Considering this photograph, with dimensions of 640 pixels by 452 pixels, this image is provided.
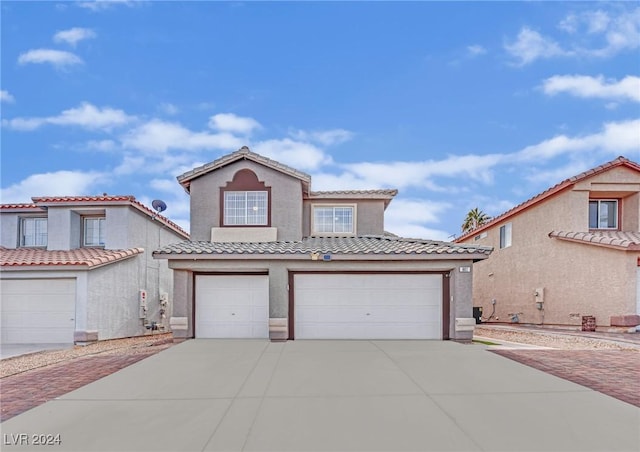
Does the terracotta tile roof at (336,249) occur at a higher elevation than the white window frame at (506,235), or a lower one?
lower

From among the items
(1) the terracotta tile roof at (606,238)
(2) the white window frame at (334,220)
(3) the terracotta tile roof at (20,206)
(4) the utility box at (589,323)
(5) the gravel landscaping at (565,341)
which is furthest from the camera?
(3) the terracotta tile roof at (20,206)

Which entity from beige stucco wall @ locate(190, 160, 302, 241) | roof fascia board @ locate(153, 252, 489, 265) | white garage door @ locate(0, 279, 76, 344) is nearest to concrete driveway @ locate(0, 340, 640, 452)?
roof fascia board @ locate(153, 252, 489, 265)

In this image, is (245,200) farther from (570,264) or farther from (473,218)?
(473,218)

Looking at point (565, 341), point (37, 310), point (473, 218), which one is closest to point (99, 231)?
point (37, 310)

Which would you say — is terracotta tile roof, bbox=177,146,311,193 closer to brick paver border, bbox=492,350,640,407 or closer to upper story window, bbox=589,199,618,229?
brick paver border, bbox=492,350,640,407

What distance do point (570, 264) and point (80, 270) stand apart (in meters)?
20.0

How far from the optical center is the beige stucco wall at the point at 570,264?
14.6 metres

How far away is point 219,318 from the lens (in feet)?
41.2

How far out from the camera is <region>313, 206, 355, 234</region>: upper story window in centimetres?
1630

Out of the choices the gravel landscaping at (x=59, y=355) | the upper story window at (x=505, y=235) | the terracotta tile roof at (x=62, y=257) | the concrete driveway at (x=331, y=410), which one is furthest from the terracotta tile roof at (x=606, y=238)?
the terracotta tile roof at (x=62, y=257)

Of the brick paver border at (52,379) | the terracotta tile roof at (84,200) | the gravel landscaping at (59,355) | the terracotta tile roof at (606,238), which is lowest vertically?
the gravel landscaping at (59,355)

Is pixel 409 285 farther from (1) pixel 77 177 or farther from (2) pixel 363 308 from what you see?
(1) pixel 77 177

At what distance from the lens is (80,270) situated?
13.4 metres

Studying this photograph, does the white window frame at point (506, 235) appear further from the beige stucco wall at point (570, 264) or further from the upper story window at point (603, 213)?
the upper story window at point (603, 213)
